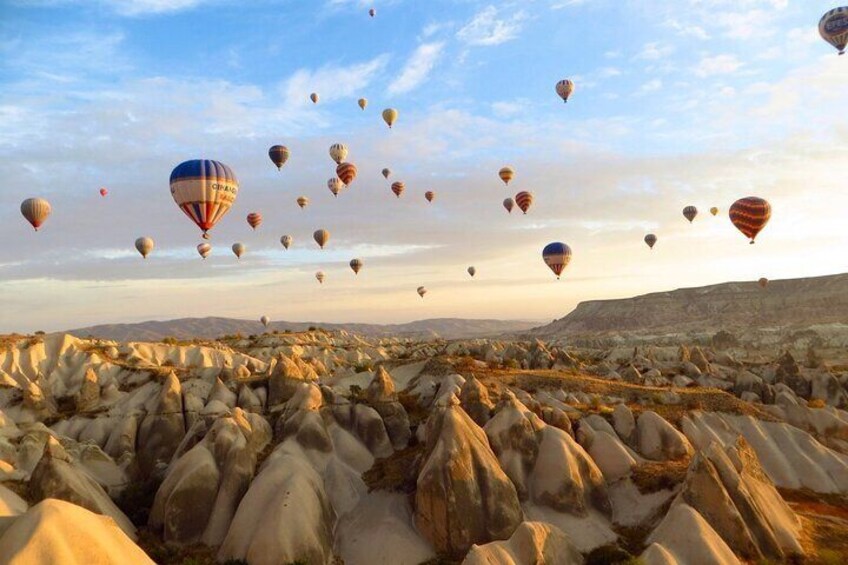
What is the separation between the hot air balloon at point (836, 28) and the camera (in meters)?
70.1

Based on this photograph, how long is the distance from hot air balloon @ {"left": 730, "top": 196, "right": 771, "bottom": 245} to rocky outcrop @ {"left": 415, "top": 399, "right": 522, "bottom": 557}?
67.4 m

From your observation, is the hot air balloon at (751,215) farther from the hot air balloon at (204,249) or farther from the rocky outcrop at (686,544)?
the hot air balloon at (204,249)

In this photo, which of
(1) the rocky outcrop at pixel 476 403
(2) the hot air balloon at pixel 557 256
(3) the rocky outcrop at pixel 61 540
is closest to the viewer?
(3) the rocky outcrop at pixel 61 540

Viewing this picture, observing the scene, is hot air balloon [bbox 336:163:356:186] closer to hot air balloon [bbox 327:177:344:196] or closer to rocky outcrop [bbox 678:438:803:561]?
hot air balloon [bbox 327:177:344:196]

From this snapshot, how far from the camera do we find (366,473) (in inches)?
1463

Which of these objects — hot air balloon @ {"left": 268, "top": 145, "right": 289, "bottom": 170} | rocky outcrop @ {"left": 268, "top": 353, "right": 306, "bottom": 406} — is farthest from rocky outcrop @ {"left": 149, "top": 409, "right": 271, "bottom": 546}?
hot air balloon @ {"left": 268, "top": 145, "right": 289, "bottom": 170}

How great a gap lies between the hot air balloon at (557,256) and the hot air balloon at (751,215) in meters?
24.8

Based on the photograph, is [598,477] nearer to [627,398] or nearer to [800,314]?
[627,398]

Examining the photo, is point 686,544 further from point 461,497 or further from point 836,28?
point 836,28

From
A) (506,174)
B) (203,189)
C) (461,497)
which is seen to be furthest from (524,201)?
(461,497)

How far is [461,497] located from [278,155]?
68317mm

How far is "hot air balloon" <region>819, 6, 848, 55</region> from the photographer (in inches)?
2758

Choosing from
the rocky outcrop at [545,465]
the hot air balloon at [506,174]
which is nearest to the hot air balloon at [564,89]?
the hot air balloon at [506,174]

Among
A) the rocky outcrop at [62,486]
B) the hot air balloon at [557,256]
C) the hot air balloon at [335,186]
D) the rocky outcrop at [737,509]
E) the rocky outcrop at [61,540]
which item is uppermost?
the hot air balloon at [335,186]
